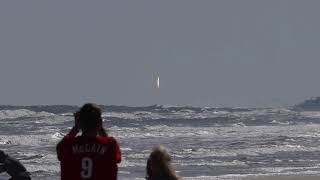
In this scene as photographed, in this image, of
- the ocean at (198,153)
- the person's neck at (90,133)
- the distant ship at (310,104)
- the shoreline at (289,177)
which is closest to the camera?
the person's neck at (90,133)

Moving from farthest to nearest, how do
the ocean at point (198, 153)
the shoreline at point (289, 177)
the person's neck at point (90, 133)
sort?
1. the ocean at point (198, 153)
2. the shoreline at point (289, 177)
3. the person's neck at point (90, 133)

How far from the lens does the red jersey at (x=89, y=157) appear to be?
23.7 feet

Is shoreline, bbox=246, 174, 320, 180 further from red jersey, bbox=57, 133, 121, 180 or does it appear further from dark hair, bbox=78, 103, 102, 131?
dark hair, bbox=78, 103, 102, 131

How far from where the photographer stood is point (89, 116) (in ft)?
23.3

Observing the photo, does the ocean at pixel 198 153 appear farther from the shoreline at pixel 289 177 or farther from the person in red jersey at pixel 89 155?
the person in red jersey at pixel 89 155

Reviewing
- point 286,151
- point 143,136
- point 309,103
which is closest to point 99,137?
point 286,151

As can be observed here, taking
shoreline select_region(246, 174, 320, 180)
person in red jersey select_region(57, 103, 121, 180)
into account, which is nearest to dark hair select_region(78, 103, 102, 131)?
person in red jersey select_region(57, 103, 121, 180)

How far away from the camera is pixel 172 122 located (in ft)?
208

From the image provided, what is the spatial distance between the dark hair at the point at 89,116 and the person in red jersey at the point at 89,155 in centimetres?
1

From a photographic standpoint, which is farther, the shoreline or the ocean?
the ocean

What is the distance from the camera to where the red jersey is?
7.22 m

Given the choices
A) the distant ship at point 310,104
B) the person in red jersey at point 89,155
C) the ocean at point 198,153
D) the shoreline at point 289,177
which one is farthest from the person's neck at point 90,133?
the distant ship at point 310,104

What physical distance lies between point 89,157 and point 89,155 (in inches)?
0.6

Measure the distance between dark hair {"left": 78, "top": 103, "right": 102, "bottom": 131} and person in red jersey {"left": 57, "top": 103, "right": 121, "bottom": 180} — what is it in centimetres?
1
